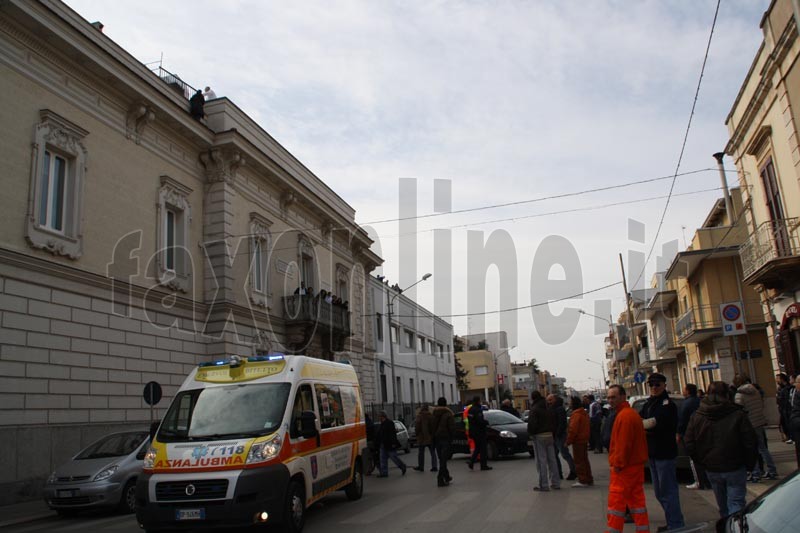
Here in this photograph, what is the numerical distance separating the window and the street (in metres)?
6.80

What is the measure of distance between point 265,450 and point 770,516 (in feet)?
19.7

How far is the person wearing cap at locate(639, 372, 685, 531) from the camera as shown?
7.26 m

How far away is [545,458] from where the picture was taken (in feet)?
38.1

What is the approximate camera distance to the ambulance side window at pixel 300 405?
8.91 meters

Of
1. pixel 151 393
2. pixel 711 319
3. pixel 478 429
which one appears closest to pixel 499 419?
pixel 478 429

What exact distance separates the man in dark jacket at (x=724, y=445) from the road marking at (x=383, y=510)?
4715 mm

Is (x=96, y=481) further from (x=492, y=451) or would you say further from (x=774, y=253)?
(x=774, y=253)

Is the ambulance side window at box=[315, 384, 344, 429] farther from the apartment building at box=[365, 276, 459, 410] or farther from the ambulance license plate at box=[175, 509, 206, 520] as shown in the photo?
the apartment building at box=[365, 276, 459, 410]

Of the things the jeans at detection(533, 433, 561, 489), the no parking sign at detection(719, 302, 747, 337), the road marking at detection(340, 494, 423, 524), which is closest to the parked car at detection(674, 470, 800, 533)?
the road marking at detection(340, 494, 423, 524)

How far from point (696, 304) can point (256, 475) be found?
88.9ft

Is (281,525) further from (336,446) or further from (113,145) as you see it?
(113,145)

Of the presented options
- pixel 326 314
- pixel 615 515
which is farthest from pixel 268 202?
pixel 615 515

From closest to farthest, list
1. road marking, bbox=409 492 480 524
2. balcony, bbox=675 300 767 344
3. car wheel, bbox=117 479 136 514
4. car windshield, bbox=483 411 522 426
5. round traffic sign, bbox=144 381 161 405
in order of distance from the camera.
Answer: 1. road marking, bbox=409 492 480 524
2. car wheel, bbox=117 479 136 514
3. round traffic sign, bbox=144 381 161 405
4. car windshield, bbox=483 411 522 426
5. balcony, bbox=675 300 767 344

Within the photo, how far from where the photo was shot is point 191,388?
935cm
